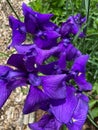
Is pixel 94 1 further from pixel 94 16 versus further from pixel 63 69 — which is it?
pixel 63 69

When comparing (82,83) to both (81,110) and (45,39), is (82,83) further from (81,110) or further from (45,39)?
(45,39)

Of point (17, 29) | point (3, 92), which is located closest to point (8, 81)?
point (3, 92)

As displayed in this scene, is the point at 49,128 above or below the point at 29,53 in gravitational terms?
below

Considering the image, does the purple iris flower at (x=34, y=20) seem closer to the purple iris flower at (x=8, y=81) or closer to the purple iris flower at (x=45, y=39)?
the purple iris flower at (x=45, y=39)

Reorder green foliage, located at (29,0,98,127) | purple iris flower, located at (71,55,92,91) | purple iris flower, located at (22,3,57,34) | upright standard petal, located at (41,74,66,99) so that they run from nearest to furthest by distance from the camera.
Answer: upright standard petal, located at (41,74,66,99)
purple iris flower, located at (71,55,92,91)
purple iris flower, located at (22,3,57,34)
green foliage, located at (29,0,98,127)

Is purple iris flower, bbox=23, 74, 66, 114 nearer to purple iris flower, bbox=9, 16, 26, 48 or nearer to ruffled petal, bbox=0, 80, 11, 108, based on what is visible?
ruffled petal, bbox=0, 80, 11, 108

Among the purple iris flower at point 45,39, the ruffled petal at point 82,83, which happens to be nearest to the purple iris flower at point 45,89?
the ruffled petal at point 82,83

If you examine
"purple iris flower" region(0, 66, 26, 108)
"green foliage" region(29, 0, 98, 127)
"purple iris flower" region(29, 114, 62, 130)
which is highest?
"purple iris flower" region(0, 66, 26, 108)

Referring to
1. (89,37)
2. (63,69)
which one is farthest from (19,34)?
(89,37)

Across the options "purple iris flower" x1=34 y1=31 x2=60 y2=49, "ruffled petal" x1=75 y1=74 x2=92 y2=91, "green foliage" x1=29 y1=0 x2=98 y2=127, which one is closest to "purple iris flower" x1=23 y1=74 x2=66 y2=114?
"ruffled petal" x1=75 y1=74 x2=92 y2=91

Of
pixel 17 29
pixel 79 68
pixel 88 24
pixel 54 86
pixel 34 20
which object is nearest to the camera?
pixel 54 86

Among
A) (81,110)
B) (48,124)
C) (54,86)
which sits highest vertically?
(54,86)
